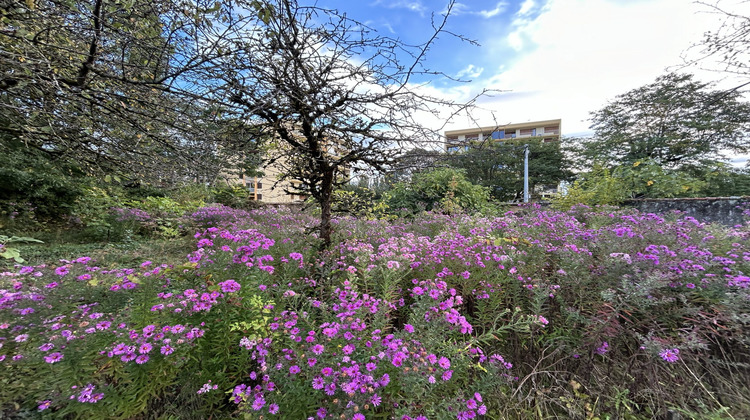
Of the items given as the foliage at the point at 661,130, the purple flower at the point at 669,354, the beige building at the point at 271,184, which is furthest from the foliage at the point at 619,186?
the foliage at the point at 661,130

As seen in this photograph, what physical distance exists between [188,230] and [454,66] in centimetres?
678

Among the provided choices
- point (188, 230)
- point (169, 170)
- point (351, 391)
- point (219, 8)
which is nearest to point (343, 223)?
point (169, 170)

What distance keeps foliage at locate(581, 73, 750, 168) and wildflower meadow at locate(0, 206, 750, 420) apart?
63.1 feet

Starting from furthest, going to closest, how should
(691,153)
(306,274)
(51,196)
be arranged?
(691,153), (51,196), (306,274)

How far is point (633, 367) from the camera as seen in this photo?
1.59 meters

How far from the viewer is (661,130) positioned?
17641 millimetres

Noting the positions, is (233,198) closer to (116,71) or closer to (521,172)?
(116,71)

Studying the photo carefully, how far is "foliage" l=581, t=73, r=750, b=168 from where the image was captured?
52.5 feet

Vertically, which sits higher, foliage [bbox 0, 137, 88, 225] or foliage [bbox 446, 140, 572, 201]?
foliage [bbox 0, 137, 88, 225]

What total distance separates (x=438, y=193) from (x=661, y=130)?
19160 mm

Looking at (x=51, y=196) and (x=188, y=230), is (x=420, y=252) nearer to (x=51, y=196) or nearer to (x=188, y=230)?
(x=188, y=230)

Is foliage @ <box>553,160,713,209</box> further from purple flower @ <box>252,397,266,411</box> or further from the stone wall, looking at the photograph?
purple flower @ <box>252,397,266,411</box>

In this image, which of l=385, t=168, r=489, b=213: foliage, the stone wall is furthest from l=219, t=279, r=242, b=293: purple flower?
the stone wall

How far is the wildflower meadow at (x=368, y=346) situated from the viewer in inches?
46.8
